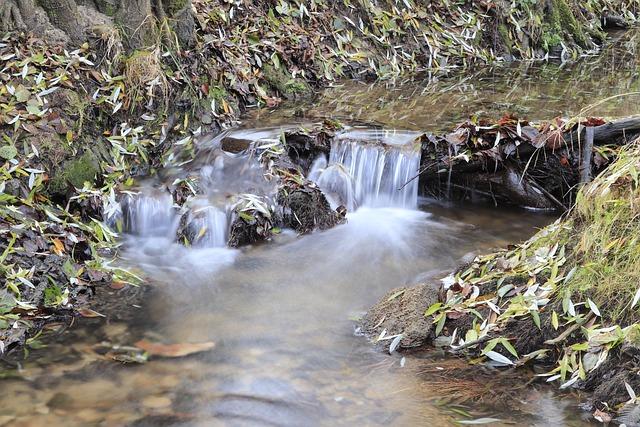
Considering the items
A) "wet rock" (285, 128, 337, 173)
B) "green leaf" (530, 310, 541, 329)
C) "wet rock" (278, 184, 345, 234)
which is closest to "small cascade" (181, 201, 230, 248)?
"wet rock" (278, 184, 345, 234)

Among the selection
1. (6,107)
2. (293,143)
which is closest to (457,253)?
(293,143)

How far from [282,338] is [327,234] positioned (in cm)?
184

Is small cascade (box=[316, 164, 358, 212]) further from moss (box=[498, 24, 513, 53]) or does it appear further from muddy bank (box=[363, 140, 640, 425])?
moss (box=[498, 24, 513, 53])

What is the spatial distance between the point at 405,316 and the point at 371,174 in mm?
2772

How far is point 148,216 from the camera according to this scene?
6.15m

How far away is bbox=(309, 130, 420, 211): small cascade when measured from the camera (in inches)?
264

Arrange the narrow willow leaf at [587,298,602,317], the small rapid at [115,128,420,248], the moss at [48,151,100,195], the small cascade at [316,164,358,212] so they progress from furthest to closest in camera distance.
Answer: the small cascade at [316,164,358,212]
the small rapid at [115,128,420,248]
the moss at [48,151,100,195]
the narrow willow leaf at [587,298,602,317]

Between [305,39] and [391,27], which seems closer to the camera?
[305,39]

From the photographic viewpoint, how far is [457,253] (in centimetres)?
572

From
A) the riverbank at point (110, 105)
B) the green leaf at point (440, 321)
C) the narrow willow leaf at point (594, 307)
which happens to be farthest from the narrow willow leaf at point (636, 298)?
the riverbank at point (110, 105)

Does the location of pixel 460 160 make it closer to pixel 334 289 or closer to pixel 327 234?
pixel 327 234

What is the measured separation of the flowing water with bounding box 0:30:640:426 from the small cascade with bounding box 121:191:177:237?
0.01m

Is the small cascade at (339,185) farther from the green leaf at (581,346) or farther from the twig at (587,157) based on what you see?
the green leaf at (581,346)

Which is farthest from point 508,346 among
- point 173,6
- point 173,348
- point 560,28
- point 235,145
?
point 560,28
